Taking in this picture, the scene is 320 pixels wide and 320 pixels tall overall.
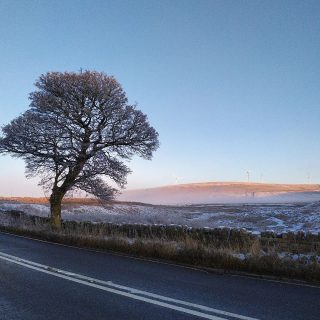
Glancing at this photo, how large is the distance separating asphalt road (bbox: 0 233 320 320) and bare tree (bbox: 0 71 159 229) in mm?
12967

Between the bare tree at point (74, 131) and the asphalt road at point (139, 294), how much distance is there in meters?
13.0

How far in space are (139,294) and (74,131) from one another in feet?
57.4

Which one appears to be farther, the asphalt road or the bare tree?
the bare tree

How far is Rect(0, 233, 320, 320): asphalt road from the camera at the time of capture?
6.67m

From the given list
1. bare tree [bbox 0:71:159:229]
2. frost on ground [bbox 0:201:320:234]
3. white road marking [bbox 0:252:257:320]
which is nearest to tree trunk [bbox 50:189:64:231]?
bare tree [bbox 0:71:159:229]

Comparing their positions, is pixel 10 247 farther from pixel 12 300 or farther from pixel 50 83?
pixel 50 83

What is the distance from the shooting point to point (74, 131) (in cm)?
2444

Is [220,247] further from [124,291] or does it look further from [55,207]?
[55,207]

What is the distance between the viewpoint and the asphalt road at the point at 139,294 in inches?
263

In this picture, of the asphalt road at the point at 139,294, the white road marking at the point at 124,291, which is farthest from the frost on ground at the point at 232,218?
the white road marking at the point at 124,291

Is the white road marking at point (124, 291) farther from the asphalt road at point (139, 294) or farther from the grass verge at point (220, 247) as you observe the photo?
the grass verge at point (220, 247)

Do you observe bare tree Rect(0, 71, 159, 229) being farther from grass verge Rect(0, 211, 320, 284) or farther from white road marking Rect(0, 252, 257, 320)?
white road marking Rect(0, 252, 257, 320)

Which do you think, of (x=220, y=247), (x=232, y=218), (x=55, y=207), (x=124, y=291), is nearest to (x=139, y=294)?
(x=124, y=291)

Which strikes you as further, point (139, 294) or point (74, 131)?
point (74, 131)
